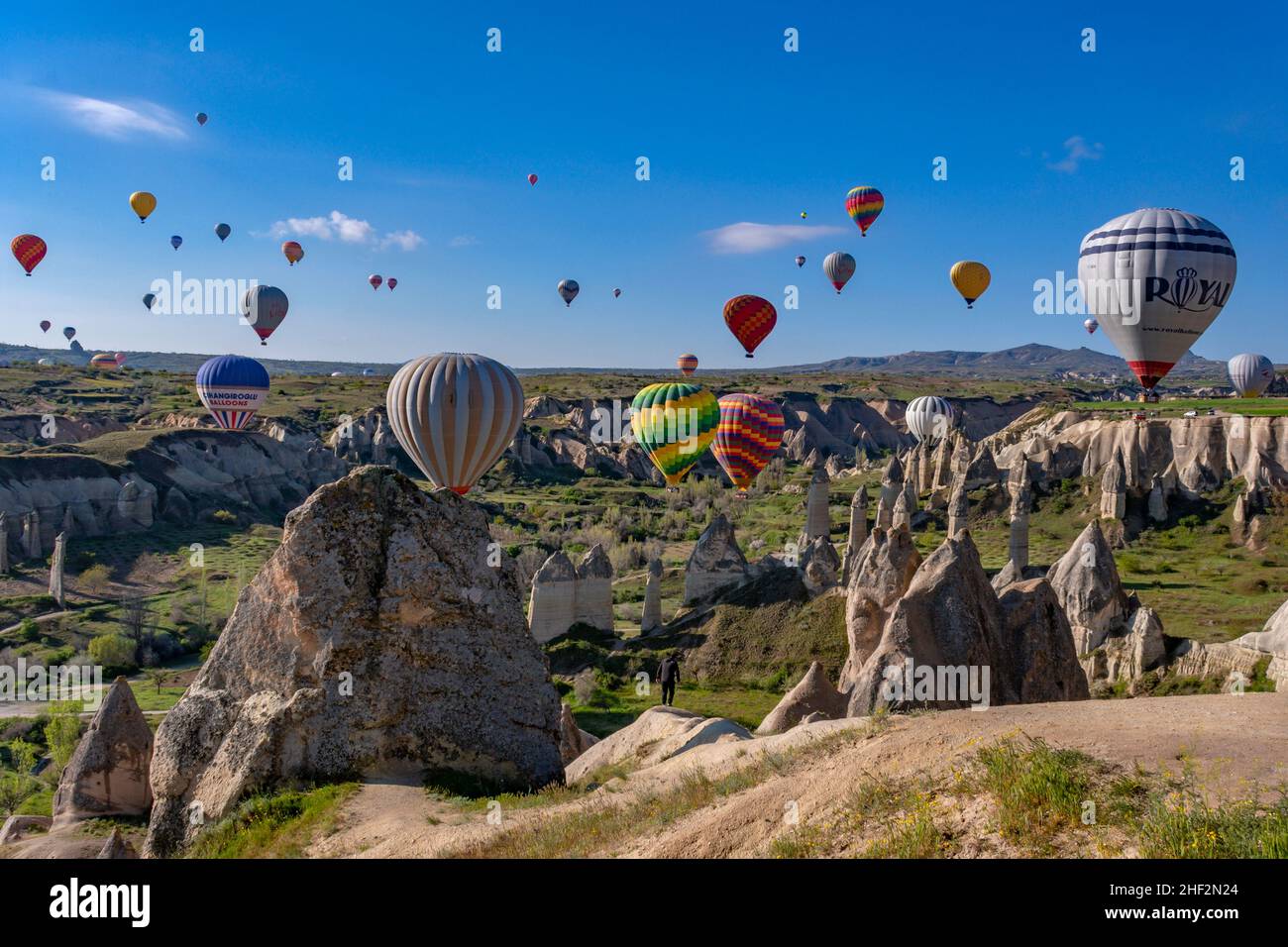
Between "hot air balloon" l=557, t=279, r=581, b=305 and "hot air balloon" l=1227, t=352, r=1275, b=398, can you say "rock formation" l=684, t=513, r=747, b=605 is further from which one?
"hot air balloon" l=1227, t=352, r=1275, b=398

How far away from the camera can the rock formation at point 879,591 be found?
1947 cm

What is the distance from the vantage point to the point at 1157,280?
30.8m

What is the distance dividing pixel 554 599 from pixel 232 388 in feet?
129

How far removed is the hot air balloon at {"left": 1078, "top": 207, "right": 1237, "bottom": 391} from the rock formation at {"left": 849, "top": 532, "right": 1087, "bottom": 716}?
58.4ft

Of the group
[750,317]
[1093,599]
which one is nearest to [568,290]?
[750,317]

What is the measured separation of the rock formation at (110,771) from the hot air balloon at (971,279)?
4756 centimetres

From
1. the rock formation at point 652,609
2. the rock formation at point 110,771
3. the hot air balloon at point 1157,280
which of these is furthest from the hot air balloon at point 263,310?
the rock formation at point 110,771

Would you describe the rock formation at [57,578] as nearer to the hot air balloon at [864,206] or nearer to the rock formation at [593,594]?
the rock formation at [593,594]

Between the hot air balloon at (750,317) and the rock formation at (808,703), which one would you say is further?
the hot air balloon at (750,317)

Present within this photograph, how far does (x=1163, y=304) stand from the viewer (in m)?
31.1

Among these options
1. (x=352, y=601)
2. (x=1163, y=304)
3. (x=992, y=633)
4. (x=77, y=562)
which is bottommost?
(x=77, y=562)

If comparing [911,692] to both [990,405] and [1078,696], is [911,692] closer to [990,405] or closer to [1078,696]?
[1078,696]
